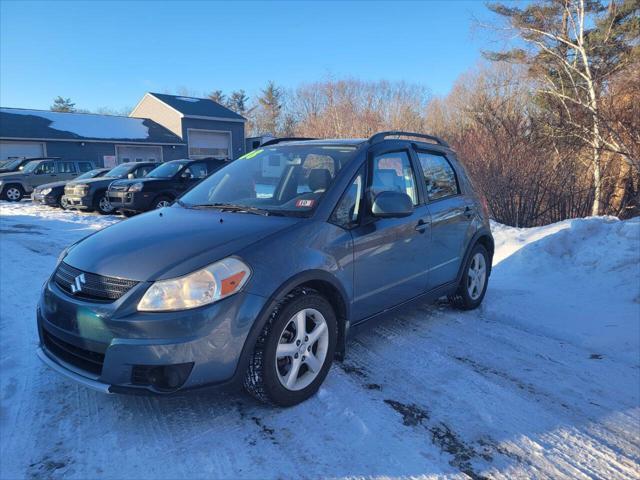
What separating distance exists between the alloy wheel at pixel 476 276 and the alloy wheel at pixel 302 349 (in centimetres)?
241

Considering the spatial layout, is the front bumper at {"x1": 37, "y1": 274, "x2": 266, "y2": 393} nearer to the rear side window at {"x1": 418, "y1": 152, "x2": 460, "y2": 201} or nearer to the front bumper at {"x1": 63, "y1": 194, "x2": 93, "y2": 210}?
the rear side window at {"x1": 418, "y1": 152, "x2": 460, "y2": 201}

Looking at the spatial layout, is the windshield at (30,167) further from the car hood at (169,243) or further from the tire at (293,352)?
the tire at (293,352)

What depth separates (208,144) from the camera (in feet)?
128

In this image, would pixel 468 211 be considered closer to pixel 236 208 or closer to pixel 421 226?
pixel 421 226

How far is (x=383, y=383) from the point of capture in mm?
3305

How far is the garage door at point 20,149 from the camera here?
28.2 meters

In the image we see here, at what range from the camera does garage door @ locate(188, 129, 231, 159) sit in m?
37.9

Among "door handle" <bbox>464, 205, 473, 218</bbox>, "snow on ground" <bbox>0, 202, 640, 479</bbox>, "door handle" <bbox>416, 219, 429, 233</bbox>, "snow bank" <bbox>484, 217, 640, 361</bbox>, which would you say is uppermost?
"door handle" <bbox>464, 205, 473, 218</bbox>

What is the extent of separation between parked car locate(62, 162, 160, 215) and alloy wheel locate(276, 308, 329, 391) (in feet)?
39.0

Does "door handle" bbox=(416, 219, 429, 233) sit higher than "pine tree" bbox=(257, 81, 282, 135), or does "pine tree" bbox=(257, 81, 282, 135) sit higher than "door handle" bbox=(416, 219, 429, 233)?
"pine tree" bbox=(257, 81, 282, 135)

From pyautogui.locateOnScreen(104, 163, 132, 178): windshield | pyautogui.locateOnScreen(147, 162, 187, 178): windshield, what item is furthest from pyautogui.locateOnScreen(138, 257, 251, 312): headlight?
pyautogui.locateOnScreen(104, 163, 132, 178): windshield

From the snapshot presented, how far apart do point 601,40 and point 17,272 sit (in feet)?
63.0

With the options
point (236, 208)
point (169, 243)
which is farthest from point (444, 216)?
point (169, 243)

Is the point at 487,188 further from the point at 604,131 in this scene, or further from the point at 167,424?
the point at 167,424
